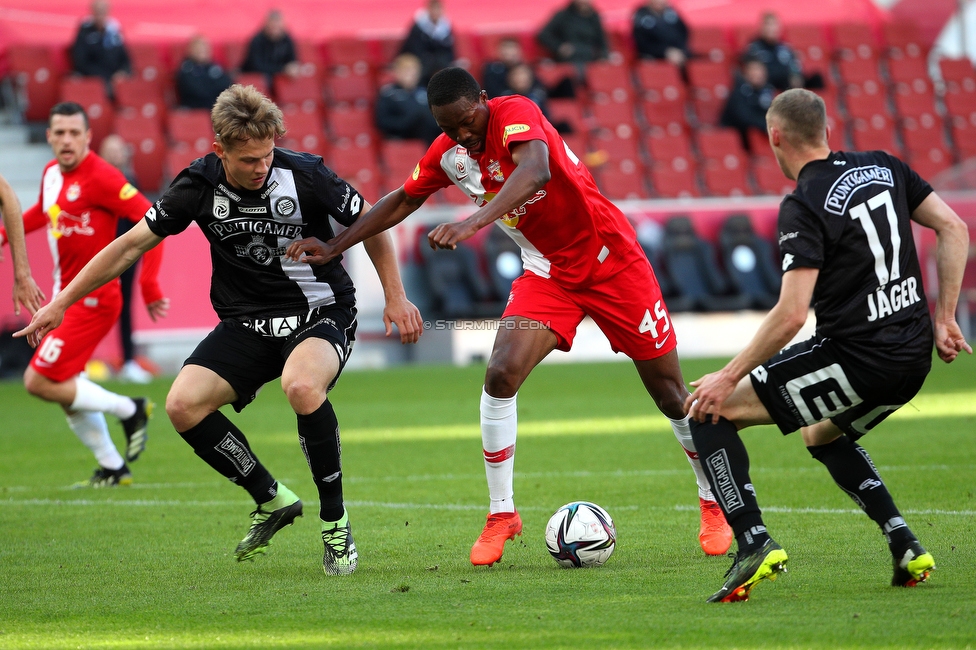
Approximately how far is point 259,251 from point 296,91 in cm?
1607

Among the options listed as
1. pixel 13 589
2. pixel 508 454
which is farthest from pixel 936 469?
pixel 13 589

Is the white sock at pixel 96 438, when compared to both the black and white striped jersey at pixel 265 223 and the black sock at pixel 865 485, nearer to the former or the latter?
the black and white striped jersey at pixel 265 223

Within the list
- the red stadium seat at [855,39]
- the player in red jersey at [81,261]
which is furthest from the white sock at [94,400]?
the red stadium seat at [855,39]

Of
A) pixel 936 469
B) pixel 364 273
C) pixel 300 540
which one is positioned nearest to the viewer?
pixel 300 540

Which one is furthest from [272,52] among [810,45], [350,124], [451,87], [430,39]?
[451,87]

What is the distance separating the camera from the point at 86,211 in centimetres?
842

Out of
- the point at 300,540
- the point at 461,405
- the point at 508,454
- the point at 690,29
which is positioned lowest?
the point at 461,405

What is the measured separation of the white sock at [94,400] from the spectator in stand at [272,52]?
43.7ft

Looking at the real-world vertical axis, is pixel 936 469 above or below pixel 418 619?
below

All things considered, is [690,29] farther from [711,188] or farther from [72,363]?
[72,363]

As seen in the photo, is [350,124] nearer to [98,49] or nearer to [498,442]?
[98,49]

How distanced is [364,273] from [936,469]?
11582 millimetres

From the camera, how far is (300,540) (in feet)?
20.7

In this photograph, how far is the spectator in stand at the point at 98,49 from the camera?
2019 cm
